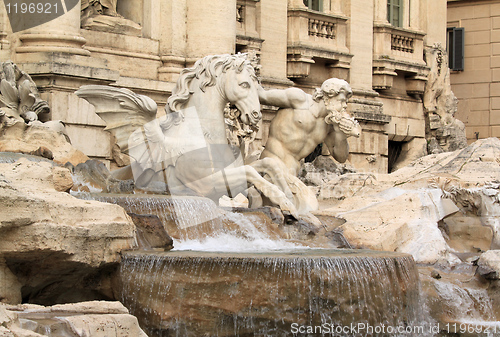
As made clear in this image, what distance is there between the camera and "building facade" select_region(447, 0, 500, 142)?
23156 mm

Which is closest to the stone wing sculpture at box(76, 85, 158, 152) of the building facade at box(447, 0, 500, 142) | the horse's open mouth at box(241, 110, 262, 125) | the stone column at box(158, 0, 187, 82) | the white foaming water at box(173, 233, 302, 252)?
→ the horse's open mouth at box(241, 110, 262, 125)

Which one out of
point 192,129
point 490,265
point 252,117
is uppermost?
point 252,117

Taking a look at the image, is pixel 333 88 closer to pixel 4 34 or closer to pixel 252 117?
pixel 252 117

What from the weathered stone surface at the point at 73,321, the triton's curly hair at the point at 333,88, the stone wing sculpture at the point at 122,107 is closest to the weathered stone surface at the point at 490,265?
the triton's curly hair at the point at 333,88

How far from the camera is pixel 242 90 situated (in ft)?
31.3

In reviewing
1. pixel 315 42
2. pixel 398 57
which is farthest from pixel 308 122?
pixel 398 57

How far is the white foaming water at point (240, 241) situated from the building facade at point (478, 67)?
50.8 ft

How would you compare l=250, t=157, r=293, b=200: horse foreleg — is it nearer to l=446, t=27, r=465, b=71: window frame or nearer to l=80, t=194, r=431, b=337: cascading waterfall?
l=80, t=194, r=431, b=337: cascading waterfall

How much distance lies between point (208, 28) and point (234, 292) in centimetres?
815

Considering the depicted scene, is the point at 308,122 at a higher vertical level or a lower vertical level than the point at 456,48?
lower

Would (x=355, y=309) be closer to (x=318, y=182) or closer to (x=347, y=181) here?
(x=347, y=181)

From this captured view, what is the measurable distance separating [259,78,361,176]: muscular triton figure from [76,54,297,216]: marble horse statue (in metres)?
0.89

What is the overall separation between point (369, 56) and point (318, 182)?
463 cm

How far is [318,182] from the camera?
15.6 m
